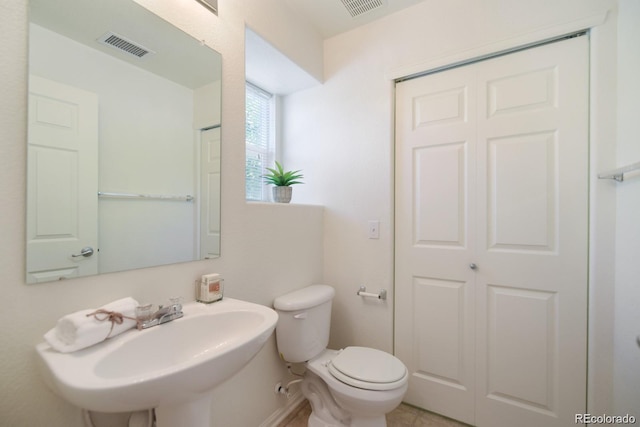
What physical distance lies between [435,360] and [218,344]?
1.31m

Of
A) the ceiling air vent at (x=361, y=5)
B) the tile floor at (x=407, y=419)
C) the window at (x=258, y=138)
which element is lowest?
the tile floor at (x=407, y=419)

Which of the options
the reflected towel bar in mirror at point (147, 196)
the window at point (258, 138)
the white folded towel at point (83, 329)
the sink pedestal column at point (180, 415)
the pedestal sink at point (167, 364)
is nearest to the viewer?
the pedestal sink at point (167, 364)

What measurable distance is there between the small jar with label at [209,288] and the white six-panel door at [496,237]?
3.68 feet

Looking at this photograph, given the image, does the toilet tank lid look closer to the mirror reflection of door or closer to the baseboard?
the baseboard

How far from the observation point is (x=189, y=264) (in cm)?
112

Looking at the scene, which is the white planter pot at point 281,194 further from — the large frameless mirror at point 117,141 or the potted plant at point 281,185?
the large frameless mirror at point 117,141

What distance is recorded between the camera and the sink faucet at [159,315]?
872 millimetres

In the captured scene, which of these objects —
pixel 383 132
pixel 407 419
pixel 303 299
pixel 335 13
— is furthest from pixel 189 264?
pixel 335 13

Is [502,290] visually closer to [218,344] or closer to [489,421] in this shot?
[489,421]

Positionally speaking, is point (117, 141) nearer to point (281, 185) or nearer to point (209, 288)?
point (209, 288)

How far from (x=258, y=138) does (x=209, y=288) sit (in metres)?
1.34

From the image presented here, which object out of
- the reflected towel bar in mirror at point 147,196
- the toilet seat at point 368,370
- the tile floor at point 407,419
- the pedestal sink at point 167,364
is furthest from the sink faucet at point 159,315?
the tile floor at point 407,419

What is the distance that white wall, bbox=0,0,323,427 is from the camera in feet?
2.33

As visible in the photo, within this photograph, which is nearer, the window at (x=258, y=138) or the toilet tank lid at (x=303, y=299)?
the toilet tank lid at (x=303, y=299)
